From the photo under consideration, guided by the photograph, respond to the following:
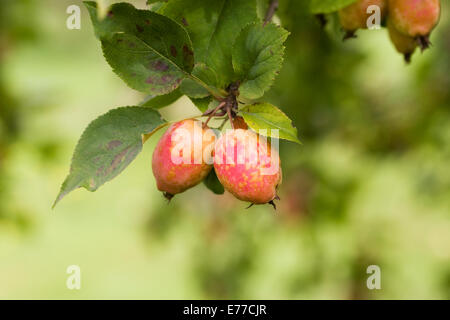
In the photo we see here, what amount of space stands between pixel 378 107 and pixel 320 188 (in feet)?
1.25

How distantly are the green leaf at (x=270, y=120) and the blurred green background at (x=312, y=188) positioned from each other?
0.35 meters

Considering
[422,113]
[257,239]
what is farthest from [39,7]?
[422,113]

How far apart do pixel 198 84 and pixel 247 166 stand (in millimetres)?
155

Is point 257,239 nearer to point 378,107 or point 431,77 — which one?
point 378,107

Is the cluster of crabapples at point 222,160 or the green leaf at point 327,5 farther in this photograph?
the green leaf at point 327,5

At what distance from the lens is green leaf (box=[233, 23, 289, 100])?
0.73 m

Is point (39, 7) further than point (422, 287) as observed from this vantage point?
No

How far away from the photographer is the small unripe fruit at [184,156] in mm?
738

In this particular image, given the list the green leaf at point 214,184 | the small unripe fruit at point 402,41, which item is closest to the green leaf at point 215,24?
the green leaf at point 214,184

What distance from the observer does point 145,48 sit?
2.50 ft

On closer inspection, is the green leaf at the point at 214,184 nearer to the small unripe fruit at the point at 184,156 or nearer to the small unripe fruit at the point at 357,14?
the small unripe fruit at the point at 184,156

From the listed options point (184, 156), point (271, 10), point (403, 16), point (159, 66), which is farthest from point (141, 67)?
point (403, 16)

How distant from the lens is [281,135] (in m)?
0.73

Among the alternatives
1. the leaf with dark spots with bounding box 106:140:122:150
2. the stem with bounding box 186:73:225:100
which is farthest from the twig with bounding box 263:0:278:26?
the leaf with dark spots with bounding box 106:140:122:150
